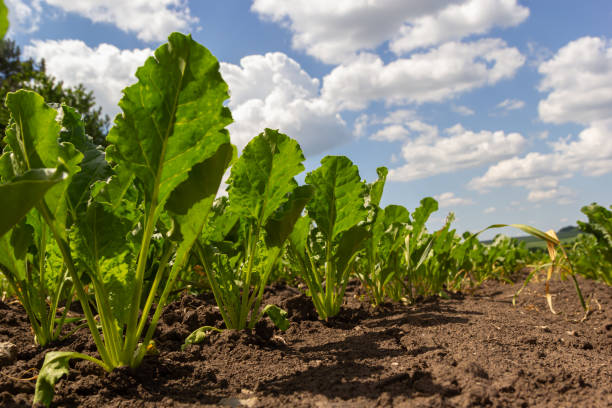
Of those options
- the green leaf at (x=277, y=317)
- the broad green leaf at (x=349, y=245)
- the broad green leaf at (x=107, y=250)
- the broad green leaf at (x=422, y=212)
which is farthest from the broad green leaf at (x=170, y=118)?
the broad green leaf at (x=422, y=212)

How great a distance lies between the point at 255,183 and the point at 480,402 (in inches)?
47.0

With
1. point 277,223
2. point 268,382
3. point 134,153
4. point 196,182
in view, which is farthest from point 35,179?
point 277,223

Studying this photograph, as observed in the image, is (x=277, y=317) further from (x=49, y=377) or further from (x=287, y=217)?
(x=49, y=377)

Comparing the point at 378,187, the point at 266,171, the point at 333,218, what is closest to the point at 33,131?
the point at 266,171

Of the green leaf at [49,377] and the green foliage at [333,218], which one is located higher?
the green foliage at [333,218]

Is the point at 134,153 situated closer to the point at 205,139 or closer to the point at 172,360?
the point at 205,139

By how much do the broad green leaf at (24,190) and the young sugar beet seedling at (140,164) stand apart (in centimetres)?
28

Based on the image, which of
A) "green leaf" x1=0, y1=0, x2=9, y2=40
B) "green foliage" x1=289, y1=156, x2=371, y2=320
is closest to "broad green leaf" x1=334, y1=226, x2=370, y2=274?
"green foliage" x1=289, y1=156, x2=371, y2=320

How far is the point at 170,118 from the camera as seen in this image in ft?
4.65

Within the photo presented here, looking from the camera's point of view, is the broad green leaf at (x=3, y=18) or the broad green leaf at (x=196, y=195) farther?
the broad green leaf at (x=196, y=195)

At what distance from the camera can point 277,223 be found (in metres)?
1.94

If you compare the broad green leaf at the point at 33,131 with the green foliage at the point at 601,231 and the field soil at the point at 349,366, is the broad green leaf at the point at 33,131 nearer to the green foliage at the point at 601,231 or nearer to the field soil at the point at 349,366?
the field soil at the point at 349,366

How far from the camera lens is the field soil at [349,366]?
4.16ft

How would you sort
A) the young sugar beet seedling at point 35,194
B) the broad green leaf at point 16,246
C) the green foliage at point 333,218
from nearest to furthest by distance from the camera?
the young sugar beet seedling at point 35,194, the broad green leaf at point 16,246, the green foliage at point 333,218
